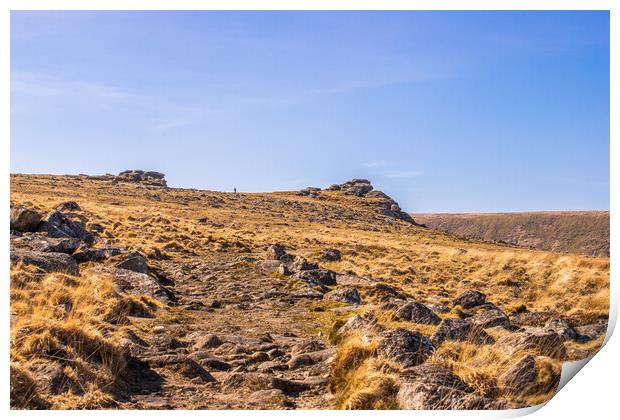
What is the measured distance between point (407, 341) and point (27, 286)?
7113mm

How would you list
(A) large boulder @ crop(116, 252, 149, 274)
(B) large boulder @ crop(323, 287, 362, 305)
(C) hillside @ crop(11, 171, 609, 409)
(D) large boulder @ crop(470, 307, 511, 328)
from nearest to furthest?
(C) hillside @ crop(11, 171, 609, 409) → (D) large boulder @ crop(470, 307, 511, 328) → (B) large boulder @ crop(323, 287, 362, 305) → (A) large boulder @ crop(116, 252, 149, 274)

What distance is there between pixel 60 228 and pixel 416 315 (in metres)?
13.8

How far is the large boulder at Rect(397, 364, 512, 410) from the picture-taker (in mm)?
6363

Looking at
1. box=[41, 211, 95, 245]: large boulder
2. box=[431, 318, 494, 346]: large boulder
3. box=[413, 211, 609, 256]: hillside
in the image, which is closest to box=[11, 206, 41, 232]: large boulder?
box=[41, 211, 95, 245]: large boulder

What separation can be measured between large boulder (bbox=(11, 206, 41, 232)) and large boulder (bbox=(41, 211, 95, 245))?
11.7 inches

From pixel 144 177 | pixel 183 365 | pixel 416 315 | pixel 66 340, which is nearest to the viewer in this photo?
pixel 66 340

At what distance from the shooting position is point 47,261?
1336 centimetres

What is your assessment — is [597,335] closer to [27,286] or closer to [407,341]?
[407,341]

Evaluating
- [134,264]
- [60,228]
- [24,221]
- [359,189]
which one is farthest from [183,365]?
[359,189]

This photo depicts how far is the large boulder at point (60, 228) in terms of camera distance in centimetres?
1948

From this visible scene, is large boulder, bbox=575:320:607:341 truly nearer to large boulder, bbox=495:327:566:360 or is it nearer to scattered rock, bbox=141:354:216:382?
large boulder, bbox=495:327:566:360

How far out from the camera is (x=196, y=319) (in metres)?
12.8

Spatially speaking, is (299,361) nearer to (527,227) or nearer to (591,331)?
(591,331)
